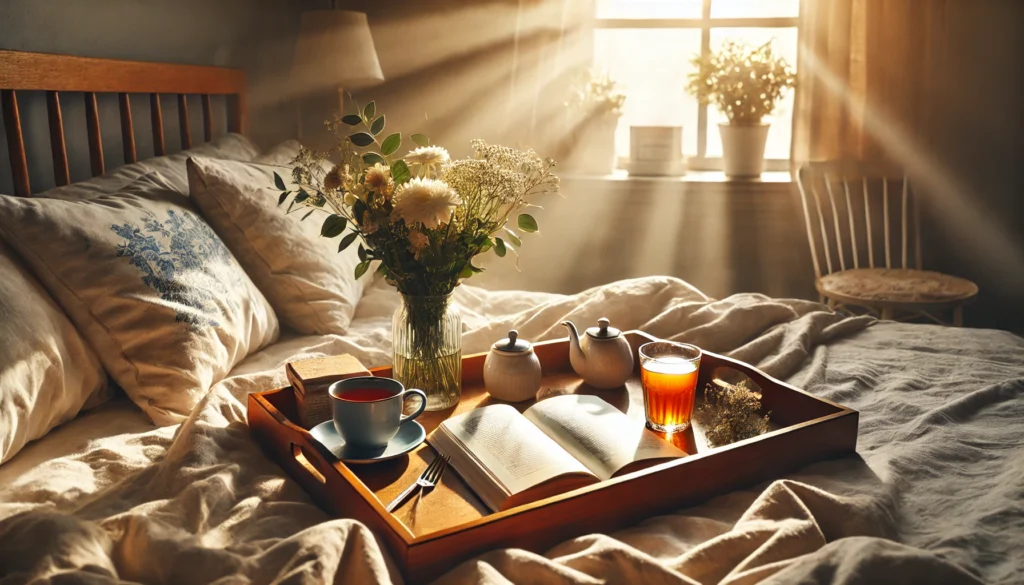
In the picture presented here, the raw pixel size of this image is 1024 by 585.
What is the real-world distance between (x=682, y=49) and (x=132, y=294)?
2627 mm

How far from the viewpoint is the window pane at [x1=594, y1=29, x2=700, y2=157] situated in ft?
11.2

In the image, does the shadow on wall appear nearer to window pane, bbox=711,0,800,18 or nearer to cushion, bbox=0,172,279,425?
window pane, bbox=711,0,800,18

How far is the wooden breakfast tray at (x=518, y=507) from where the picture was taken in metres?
0.94

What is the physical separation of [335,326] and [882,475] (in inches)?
48.3

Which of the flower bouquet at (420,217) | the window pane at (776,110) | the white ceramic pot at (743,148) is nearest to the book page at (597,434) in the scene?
the flower bouquet at (420,217)

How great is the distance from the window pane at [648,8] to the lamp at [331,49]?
3.62ft

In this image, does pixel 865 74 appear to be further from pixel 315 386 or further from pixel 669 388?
pixel 315 386

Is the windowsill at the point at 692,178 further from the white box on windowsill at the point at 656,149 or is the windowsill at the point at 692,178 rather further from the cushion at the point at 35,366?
the cushion at the point at 35,366

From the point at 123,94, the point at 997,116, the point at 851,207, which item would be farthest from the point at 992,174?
the point at 123,94

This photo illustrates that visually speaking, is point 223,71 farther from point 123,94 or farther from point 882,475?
point 882,475

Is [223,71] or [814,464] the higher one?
[223,71]

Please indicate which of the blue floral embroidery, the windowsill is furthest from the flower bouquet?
the windowsill

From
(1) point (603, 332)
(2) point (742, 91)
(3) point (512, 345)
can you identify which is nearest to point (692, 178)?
(2) point (742, 91)

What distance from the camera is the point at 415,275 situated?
134 centimetres
